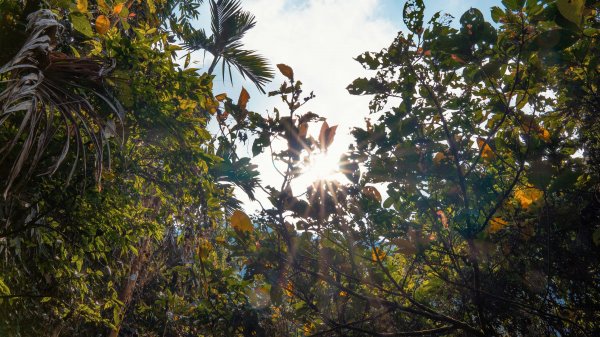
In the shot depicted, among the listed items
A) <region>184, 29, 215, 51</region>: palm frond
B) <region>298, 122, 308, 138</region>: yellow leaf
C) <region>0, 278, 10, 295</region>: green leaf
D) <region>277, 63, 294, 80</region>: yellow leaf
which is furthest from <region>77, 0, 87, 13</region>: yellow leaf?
<region>184, 29, 215, 51</region>: palm frond

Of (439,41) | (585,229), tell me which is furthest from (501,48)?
(585,229)

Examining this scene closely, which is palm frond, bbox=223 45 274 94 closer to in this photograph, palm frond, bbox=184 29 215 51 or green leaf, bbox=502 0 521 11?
palm frond, bbox=184 29 215 51

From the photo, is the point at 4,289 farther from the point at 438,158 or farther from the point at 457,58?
the point at 457,58

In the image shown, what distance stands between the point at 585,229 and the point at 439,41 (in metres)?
1.40

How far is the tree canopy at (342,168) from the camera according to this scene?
160 cm

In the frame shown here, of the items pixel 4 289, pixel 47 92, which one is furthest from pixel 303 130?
pixel 4 289

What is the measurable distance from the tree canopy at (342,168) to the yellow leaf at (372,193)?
0.06 ft

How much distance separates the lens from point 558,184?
1.60 m

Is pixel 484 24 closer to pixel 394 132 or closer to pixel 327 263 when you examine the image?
pixel 394 132

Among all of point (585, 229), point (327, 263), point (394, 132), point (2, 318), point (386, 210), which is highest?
point (394, 132)

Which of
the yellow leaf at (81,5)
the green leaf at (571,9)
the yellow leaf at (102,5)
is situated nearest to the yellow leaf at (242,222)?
the yellow leaf at (81,5)

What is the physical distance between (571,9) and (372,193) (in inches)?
43.3

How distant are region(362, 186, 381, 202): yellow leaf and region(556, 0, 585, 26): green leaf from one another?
3.48 ft

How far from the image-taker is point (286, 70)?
166cm
